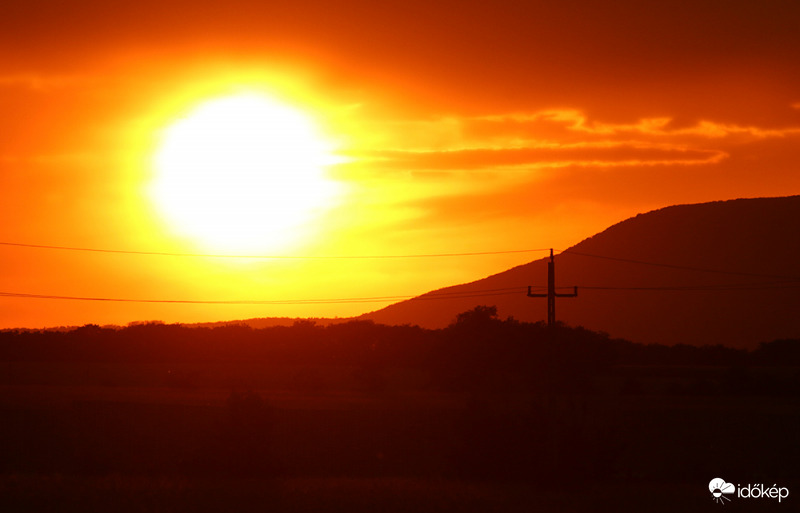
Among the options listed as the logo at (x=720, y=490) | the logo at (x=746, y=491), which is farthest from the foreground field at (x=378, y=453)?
the logo at (x=746, y=491)

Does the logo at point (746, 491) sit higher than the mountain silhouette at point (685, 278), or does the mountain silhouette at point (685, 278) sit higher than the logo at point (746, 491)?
the mountain silhouette at point (685, 278)

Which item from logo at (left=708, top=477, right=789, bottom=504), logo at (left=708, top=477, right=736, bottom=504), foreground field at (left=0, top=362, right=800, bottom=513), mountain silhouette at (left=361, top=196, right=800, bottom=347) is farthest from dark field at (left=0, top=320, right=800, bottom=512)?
mountain silhouette at (left=361, top=196, right=800, bottom=347)

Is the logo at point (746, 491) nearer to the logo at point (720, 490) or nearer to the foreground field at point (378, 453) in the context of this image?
the logo at point (720, 490)

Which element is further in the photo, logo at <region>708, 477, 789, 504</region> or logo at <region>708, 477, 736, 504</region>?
logo at <region>708, 477, 789, 504</region>

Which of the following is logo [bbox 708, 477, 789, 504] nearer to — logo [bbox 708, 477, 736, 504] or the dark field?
logo [bbox 708, 477, 736, 504]

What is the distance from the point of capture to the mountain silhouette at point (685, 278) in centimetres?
15788

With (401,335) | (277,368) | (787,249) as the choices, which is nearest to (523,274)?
(787,249)

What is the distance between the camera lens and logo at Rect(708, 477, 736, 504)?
30248 millimetres

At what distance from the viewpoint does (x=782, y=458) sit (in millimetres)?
43938

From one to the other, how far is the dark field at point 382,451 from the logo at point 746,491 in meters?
0.55

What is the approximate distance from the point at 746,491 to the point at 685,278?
5787 inches

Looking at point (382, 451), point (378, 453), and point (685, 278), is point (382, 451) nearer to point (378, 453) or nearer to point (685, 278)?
point (378, 453)

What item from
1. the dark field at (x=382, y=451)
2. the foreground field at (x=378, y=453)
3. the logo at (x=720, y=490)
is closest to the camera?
the foreground field at (x=378, y=453)

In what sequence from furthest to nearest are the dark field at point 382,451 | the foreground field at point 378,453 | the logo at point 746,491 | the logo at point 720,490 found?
1. the logo at point 746,491
2. the logo at point 720,490
3. the dark field at point 382,451
4. the foreground field at point 378,453
